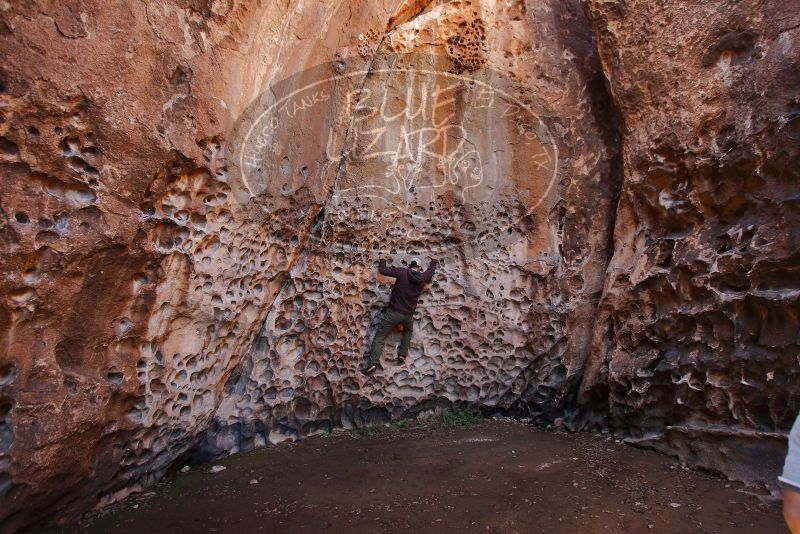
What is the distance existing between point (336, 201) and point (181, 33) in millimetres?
1731

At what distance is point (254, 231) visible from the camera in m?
3.77

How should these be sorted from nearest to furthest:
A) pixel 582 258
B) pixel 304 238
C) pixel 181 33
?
pixel 181 33 → pixel 304 238 → pixel 582 258

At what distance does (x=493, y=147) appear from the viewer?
4621 mm

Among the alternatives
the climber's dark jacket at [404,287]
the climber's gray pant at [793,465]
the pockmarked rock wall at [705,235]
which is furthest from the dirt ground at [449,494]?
the climber's gray pant at [793,465]

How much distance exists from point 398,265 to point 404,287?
0.98 ft

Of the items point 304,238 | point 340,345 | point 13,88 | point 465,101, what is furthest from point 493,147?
point 13,88

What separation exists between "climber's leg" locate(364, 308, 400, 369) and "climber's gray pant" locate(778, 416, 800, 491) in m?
3.39

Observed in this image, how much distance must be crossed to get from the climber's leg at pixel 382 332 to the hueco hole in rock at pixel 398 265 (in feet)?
0.14

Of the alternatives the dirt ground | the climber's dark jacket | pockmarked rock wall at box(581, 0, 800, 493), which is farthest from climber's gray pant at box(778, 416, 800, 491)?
the climber's dark jacket

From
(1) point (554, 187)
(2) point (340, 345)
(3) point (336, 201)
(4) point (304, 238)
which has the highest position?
(1) point (554, 187)

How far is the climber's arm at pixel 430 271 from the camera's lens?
14.5 ft

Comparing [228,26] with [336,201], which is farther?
[336,201]

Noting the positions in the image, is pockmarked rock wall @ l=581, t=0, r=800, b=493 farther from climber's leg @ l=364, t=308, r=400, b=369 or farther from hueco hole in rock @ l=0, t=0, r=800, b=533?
climber's leg @ l=364, t=308, r=400, b=369

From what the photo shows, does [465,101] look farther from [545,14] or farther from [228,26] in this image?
[228,26]
